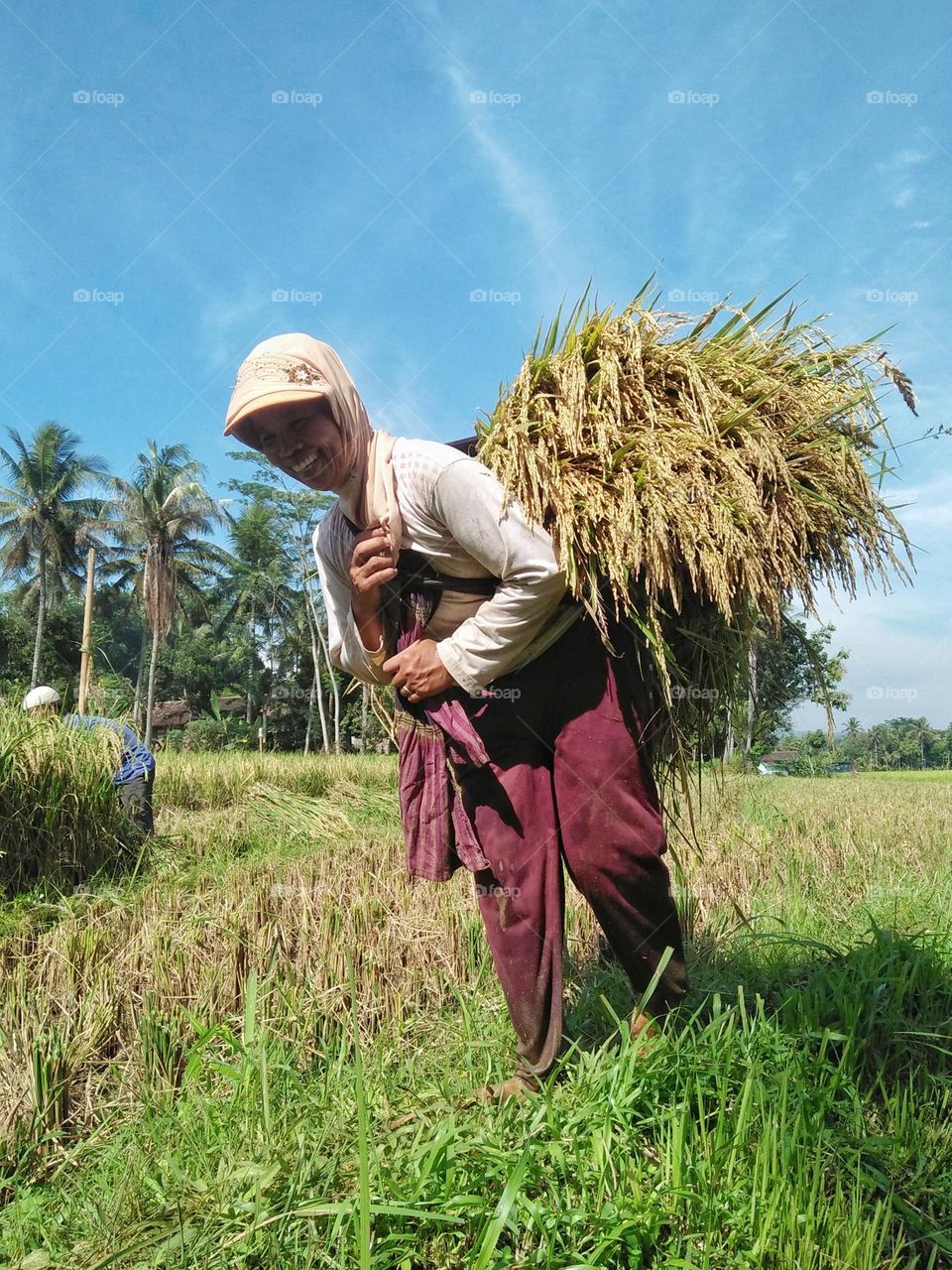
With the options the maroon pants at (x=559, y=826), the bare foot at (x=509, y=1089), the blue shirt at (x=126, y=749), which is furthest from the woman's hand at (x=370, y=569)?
the blue shirt at (x=126, y=749)

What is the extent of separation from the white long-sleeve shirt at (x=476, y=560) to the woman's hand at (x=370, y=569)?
89 millimetres

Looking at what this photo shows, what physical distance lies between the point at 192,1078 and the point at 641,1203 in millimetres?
1225

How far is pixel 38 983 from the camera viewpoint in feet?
9.67

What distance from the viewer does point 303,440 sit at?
1.94 meters

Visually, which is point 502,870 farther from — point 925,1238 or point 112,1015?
point 112,1015

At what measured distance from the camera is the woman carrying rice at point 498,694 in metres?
1.92

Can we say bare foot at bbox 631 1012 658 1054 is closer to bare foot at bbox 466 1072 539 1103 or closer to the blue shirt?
bare foot at bbox 466 1072 539 1103

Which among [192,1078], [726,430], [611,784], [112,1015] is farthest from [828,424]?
[112,1015]

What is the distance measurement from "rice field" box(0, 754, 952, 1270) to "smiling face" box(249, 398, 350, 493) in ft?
3.95

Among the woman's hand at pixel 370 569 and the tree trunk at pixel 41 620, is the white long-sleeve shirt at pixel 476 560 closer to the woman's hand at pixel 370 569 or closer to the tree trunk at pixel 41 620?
the woman's hand at pixel 370 569

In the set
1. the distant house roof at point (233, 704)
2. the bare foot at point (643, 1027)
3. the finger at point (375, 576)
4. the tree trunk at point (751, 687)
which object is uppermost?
the distant house roof at point (233, 704)

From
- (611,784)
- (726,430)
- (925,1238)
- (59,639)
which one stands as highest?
(59,639)

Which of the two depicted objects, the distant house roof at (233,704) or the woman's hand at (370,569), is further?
the distant house roof at (233,704)

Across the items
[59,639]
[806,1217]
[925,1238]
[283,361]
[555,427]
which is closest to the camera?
[806,1217]
